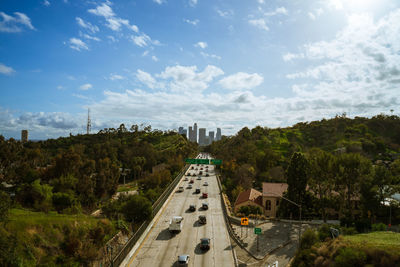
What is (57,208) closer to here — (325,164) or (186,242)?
(186,242)

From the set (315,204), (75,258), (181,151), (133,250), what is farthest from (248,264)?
Result: (181,151)

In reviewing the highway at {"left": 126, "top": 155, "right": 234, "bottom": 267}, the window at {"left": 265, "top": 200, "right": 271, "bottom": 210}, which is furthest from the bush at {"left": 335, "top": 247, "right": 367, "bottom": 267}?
the window at {"left": 265, "top": 200, "right": 271, "bottom": 210}

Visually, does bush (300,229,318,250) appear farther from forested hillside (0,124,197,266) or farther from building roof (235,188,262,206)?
building roof (235,188,262,206)

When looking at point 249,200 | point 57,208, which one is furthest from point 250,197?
point 57,208

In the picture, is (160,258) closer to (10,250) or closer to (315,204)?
(10,250)

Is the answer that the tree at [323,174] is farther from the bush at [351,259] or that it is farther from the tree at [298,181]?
the bush at [351,259]
